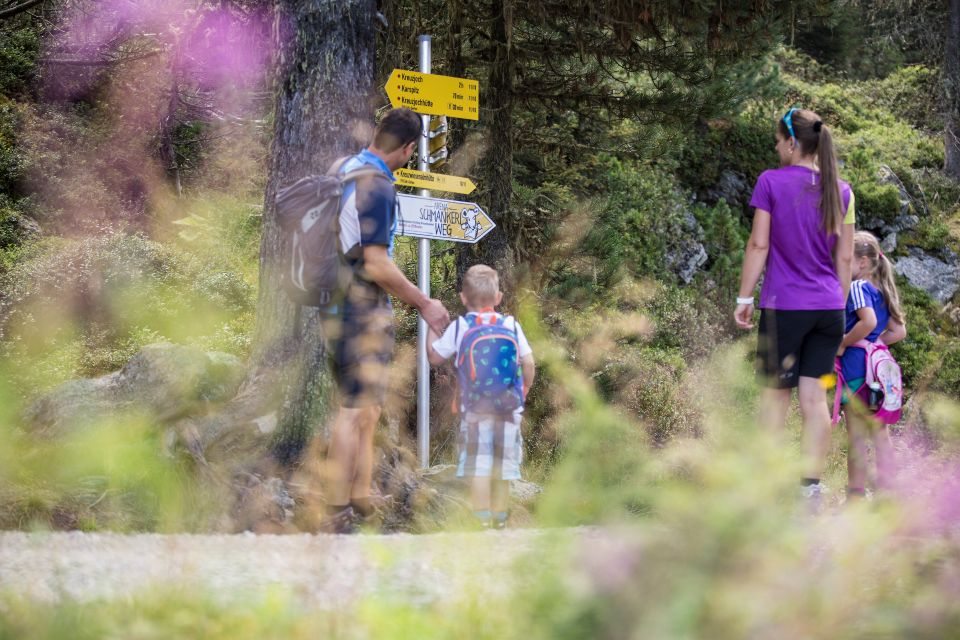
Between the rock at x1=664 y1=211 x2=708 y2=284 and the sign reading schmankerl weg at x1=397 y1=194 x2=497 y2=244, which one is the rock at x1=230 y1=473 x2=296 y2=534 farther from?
the rock at x1=664 y1=211 x2=708 y2=284

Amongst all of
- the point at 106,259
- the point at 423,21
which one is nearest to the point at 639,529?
the point at 423,21

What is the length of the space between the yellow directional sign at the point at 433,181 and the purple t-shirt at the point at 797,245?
2.51 meters

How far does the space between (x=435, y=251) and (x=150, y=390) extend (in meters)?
4.77

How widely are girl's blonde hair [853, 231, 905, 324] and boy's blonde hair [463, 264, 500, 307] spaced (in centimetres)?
224

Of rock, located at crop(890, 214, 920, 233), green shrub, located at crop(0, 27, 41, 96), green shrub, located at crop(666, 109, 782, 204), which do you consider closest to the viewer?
green shrub, located at crop(0, 27, 41, 96)

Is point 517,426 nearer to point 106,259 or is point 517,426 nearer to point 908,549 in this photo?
point 908,549

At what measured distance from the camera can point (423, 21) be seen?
8.66 m

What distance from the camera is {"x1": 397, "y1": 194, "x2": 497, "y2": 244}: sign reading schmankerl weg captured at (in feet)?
21.7

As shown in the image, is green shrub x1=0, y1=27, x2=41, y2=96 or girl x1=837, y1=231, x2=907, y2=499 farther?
green shrub x1=0, y1=27, x2=41, y2=96

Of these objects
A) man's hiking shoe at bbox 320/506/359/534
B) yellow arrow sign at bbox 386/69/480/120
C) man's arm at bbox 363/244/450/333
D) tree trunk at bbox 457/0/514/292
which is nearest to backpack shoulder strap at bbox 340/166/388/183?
man's arm at bbox 363/244/450/333

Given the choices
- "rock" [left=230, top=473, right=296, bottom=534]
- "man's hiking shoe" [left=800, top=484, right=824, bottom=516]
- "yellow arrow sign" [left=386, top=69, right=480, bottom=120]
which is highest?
"yellow arrow sign" [left=386, top=69, right=480, bottom=120]

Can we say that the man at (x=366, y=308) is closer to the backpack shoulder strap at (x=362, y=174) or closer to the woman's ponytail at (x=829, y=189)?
the backpack shoulder strap at (x=362, y=174)

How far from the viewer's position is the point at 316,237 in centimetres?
415

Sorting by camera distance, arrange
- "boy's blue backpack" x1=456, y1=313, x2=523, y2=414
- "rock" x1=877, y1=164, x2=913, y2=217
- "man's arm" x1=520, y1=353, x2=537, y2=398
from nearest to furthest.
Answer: "boy's blue backpack" x1=456, y1=313, x2=523, y2=414, "man's arm" x1=520, y1=353, x2=537, y2=398, "rock" x1=877, y1=164, x2=913, y2=217
